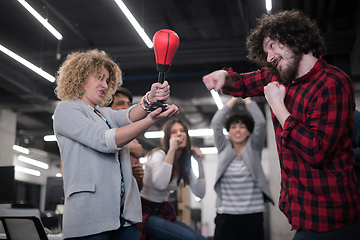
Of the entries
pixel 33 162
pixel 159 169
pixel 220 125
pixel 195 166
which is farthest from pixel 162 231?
pixel 33 162

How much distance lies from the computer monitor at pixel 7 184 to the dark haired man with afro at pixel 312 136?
253 cm

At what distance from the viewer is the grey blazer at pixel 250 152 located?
3.00 metres

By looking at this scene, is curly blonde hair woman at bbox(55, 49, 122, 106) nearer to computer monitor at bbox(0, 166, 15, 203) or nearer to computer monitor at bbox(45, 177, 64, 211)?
computer monitor at bbox(0, 166, 15, 203)

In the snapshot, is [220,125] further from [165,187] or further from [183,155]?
[165,187]

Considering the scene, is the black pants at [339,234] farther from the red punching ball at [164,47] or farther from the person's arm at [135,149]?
the person's arm at [135,149]

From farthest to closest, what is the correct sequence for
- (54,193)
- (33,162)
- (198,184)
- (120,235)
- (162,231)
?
(33,162)
(54,193)
(198,184)
(162,231)
(120,235)

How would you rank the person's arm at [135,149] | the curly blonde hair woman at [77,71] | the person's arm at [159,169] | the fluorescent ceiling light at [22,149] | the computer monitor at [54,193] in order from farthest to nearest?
the fluorescent ceiling light at [22,149] → the computer monitor at [54,193] → the person's arm at [159,169] → the person's arm at [135,149] → the curly blonde hair woman at [77,71]

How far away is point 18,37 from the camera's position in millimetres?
6938

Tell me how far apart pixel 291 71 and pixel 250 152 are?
1.86 m

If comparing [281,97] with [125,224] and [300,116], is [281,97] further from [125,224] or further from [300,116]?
[125,224]


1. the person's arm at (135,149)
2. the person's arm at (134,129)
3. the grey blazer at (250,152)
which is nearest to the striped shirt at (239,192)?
the grey blazer at (250,152)

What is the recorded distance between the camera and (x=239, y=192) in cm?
296

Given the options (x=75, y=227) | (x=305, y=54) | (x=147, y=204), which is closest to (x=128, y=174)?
(x=75, y=227)

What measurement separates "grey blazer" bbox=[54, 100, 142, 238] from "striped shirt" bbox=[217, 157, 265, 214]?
1551 mm
